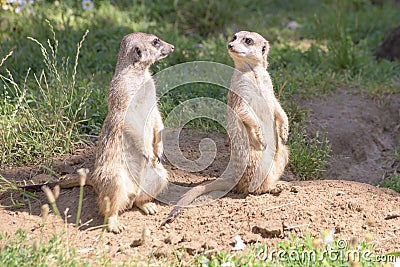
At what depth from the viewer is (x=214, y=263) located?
11.1 feet

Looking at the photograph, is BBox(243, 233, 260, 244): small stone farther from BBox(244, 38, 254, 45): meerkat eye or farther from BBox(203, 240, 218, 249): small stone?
BBox(244, 38, 254, 45): meerkat eye

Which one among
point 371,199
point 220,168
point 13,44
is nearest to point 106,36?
point 13,44

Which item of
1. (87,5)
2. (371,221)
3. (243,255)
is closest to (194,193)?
(243,255)

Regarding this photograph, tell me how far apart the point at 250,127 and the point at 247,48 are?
0.52 metres

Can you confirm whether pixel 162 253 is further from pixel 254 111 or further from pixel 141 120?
pixel 254 111

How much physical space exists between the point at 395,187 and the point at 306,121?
3.19ft

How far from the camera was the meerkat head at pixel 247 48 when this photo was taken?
4105 millimetres

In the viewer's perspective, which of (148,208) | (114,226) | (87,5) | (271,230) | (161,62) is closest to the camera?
(271,230)

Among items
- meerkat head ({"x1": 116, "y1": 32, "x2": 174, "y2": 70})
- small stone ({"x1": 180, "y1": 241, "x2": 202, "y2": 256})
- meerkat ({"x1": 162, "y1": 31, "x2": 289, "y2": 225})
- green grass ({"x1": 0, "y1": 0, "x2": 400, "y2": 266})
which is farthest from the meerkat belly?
green grass ({"x1": 0, "y1": 0, "x2": 400, "y2": 266})

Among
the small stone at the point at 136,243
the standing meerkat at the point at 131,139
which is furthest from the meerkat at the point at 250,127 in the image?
the small stone at the point at 136,243

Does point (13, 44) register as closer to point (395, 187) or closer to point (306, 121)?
point (306, 121)

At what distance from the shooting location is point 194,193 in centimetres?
410

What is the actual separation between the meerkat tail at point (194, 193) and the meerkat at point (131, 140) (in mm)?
189

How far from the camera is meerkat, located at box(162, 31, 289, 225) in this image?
4.16 meters
